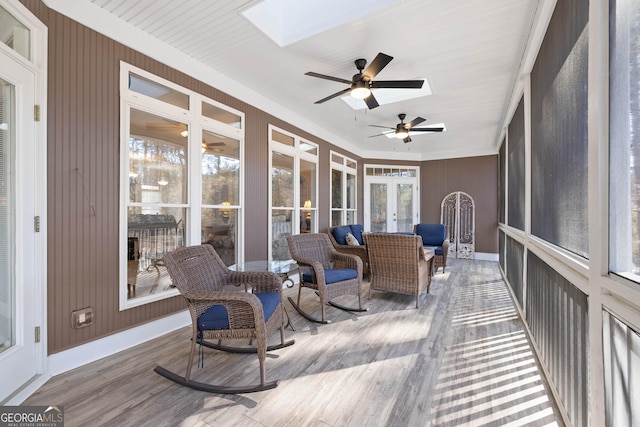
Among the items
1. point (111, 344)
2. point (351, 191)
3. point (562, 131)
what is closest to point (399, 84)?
point (562, 131)

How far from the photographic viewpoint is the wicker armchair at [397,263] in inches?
138

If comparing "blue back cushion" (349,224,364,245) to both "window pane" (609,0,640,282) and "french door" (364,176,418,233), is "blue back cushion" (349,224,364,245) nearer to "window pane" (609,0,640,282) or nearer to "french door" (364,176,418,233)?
"french door" (364,176,418,233)

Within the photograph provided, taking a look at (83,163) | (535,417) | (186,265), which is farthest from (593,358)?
(83,163)

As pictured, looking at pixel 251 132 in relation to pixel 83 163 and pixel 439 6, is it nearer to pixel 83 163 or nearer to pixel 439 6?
pixel 83 163

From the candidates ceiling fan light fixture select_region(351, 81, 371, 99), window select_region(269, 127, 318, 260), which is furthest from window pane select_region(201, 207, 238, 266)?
ceiling fan light fixture select_region(351, 81, 371, 99)

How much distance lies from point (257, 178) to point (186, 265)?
2.17 meters

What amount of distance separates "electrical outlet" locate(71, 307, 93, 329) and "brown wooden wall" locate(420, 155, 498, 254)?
25.0 feet

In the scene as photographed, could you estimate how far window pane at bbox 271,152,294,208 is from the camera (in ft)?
15.2

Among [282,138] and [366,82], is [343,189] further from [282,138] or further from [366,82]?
[366,82]

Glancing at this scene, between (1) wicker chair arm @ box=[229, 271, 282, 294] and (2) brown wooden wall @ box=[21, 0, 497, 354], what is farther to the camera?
(1) wicker chair arm @ box=[229, 271, 282, 294]

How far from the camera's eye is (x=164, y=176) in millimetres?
2996

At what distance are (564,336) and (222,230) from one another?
3.50 m

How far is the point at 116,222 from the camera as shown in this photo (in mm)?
2543

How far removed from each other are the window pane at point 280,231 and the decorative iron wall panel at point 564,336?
11.4ft
